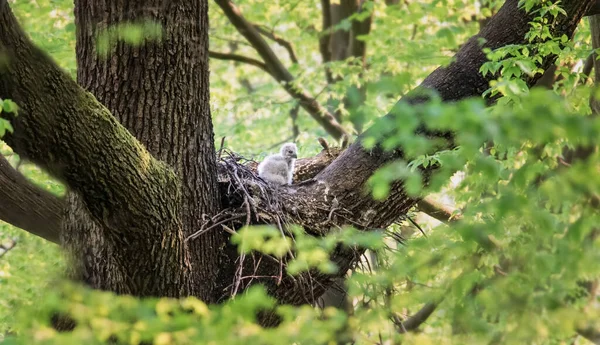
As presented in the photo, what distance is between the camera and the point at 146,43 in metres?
3.80

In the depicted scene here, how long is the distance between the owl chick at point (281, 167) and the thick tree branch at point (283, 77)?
3.01 meters

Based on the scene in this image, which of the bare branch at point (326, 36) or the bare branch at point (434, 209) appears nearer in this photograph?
the bare branch at point (434, 209)

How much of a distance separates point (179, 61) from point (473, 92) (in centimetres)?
193

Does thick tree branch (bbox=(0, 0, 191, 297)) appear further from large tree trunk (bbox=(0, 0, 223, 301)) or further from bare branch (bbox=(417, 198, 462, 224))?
bare branch (bbox=(417, 198, 462, 224))

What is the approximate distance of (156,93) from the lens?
3857mm

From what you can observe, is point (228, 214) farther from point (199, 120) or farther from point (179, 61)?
point (179, 61)

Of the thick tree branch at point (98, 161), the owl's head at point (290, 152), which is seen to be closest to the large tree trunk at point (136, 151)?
the thick tree branch at point (98, 161)

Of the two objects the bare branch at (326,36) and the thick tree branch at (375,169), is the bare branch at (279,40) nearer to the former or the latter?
the bare branch at (326,36)

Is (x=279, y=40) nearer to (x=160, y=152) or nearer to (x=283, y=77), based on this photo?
(x=283, y=77)

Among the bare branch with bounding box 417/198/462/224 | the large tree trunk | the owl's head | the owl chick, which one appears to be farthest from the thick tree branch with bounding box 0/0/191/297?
the bare branch with bounding box 417/198/462/224

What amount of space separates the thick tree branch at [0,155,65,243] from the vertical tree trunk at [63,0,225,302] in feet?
0.92

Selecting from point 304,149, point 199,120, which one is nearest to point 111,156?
point 199,120

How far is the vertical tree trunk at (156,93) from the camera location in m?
3.82

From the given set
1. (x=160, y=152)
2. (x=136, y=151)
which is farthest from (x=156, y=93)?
(x=136, y=151)
